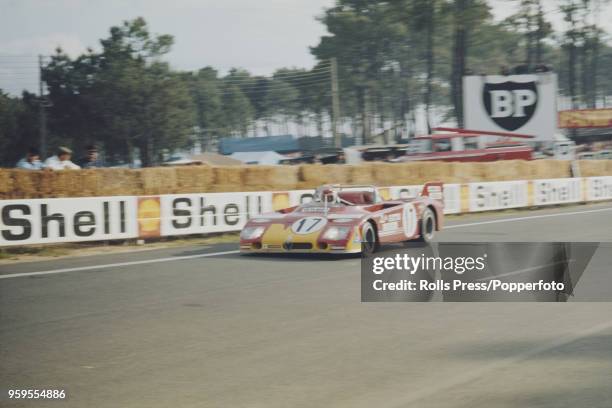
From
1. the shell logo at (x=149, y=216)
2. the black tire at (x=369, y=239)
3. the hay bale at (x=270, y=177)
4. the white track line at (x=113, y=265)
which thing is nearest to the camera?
the white track line at (x=113, y=265)

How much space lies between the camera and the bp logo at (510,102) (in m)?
37.2

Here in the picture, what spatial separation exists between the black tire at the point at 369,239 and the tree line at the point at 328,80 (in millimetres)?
26796

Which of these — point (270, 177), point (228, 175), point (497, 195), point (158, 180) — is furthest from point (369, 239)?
point (497, 195)

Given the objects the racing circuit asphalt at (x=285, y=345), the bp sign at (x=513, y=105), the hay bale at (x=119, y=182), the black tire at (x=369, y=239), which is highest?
the bp sign at (x=513, y=105)

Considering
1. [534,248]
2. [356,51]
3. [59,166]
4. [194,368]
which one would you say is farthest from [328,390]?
[356,51]

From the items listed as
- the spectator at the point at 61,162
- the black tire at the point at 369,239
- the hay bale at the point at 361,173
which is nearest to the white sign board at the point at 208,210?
the spectator at the point at 61,162

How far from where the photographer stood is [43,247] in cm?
1470

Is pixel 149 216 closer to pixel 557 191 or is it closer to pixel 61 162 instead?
pixel 61 162

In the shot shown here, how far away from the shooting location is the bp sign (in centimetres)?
3703

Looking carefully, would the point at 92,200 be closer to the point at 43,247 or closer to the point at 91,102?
the point at 43,247

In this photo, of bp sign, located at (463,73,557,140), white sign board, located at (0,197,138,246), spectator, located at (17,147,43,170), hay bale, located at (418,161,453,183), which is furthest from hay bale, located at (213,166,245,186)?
bp sign, located at (463,73,557,140)

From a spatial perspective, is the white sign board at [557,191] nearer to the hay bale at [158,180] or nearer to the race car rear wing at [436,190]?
the race car rear wing at [436,190]

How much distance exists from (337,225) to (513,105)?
26.8 m

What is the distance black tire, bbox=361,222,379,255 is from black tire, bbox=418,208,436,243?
1.71 metres
